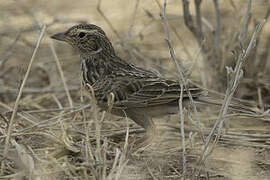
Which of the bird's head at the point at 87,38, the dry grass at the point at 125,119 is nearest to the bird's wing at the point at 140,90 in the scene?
the dry grass at the point at 125,119

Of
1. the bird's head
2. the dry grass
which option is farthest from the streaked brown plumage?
the dry grass

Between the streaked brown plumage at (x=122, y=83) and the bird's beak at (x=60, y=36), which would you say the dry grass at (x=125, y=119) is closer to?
the streaked brown plumage at (x=122, y=83)

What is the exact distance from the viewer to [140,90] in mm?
5352

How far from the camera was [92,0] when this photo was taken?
10812mm

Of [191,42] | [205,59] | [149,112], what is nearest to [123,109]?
[149,112]

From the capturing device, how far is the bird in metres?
5.30

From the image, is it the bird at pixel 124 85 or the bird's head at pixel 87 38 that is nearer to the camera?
the bird at pixel 124 85

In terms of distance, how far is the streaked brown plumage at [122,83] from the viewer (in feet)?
17.4

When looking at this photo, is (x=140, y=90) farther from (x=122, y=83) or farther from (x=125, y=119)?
(x=125, y=119)

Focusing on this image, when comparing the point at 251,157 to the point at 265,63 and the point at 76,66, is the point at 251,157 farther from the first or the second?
the point at 76,66

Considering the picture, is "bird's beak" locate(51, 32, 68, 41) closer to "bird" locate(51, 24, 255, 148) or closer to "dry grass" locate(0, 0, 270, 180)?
"bird" locate(51, 24, 255, 148)

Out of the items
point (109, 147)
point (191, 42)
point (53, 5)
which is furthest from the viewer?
point (53, 5)

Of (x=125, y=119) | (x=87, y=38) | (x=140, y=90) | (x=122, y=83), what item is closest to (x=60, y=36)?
(x=87, y=38)

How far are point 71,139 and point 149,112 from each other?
75cm
